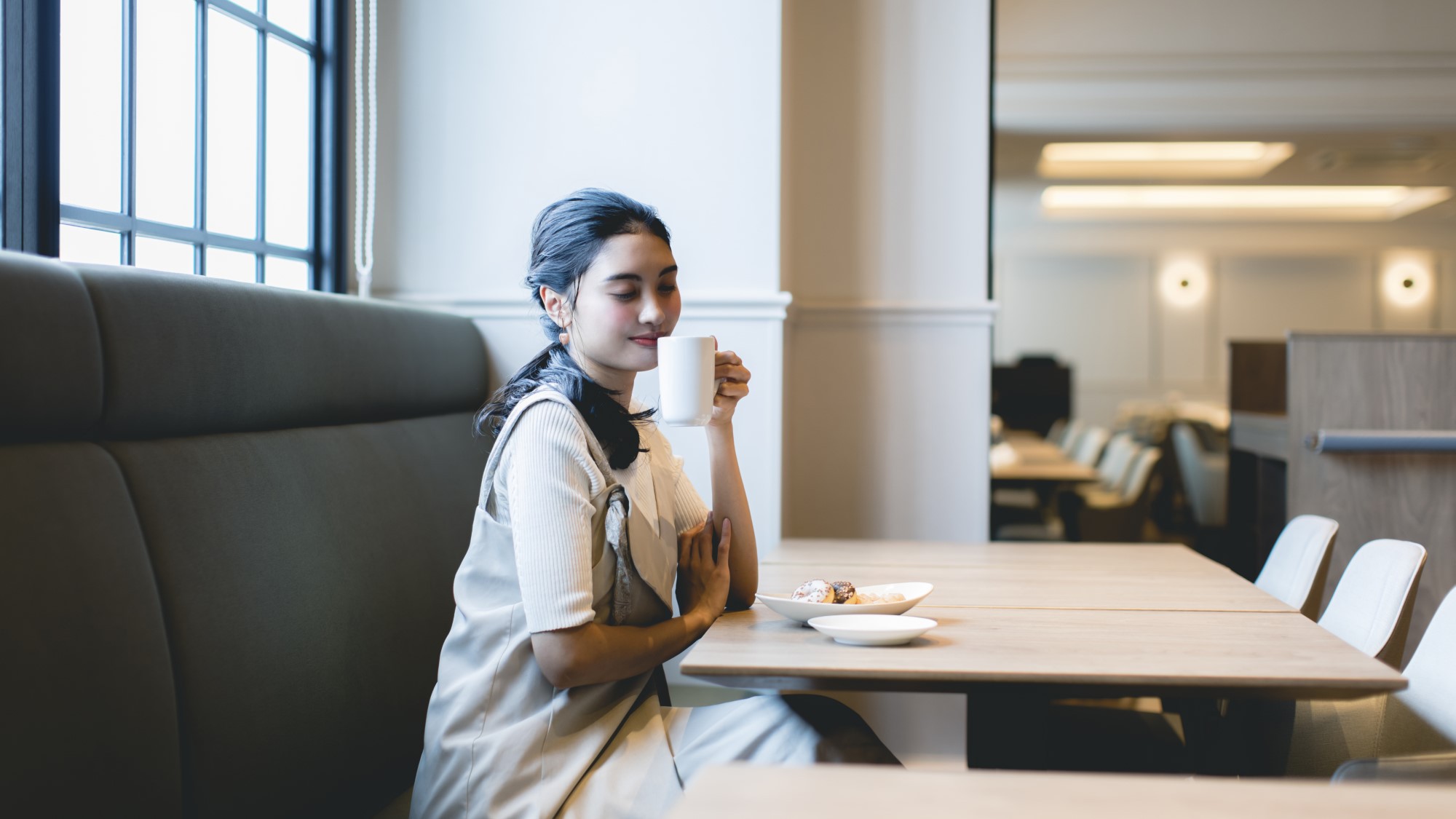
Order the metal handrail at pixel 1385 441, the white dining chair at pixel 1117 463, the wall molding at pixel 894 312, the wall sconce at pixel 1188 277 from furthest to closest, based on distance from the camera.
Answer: the wall sconce at pixel 1188 277 → the white dining chair at pixel 1117 463 → the metal handrail at pixel 1385 441 → the wall molding at pixel 894 312

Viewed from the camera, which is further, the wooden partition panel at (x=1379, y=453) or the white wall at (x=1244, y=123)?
the white wall at (x=1244, y=123)

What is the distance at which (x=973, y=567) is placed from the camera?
1.83m

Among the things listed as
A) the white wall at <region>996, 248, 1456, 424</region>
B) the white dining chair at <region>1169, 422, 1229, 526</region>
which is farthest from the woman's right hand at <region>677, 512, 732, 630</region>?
the white wall at <region>996, 248, 1456, 424</region>

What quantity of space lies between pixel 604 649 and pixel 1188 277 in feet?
38.3

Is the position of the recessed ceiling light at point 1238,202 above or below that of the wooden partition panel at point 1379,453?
above

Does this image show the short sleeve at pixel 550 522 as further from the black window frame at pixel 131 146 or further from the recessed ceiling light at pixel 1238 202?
the recessed ceiling light at pixel 1238 202

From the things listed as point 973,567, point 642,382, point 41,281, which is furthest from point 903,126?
point 41,281

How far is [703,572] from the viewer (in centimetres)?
155

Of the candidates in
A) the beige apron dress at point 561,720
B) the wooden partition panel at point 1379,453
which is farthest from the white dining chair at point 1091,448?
the beige apron dress at point 561,720

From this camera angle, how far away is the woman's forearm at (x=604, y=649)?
1237 millimetres

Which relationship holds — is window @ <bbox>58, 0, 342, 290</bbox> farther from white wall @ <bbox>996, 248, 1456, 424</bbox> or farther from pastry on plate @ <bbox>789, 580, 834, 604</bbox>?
white wall @ <bbox>996, 248, 1456, 424</bbox>

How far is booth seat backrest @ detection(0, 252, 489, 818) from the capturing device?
3.45 ft

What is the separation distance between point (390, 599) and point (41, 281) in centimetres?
79

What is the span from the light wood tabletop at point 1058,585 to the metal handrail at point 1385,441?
1509 mm
